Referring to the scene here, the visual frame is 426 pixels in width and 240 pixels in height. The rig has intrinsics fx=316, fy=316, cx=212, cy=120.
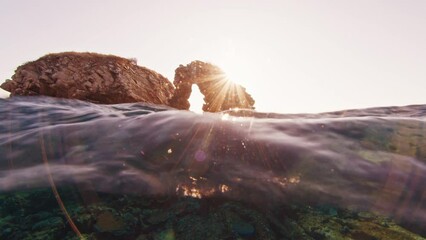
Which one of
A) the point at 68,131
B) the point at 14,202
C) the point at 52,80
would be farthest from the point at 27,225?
the point at 52,80

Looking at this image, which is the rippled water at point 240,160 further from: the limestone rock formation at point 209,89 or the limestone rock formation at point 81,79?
the limestone rock formation at point 209,89

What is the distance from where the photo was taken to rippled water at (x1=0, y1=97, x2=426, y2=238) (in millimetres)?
2270

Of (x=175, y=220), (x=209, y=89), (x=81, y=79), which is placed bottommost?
(x=175, y=220)

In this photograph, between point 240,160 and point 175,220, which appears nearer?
point 175,220

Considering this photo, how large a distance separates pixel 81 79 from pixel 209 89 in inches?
233

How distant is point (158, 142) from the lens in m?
2.98

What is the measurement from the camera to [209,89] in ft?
51.1

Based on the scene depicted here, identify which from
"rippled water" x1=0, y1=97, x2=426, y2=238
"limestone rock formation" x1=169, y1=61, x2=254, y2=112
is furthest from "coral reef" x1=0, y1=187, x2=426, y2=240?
"limestone rock formation" x1=169, y1=61, x2=254, y2=112

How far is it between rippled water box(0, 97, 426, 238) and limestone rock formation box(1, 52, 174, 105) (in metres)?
8.93

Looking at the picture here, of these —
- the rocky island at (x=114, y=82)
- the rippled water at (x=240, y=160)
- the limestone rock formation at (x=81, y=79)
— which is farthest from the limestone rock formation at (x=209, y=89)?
the rippled water at (x=240, y=160)

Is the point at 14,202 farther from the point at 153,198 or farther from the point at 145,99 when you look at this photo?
the point at 145,99

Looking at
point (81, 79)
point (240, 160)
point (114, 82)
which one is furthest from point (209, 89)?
point (240, 160)

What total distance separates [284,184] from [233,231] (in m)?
0.56

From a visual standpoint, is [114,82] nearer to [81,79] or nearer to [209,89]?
[81,79]
